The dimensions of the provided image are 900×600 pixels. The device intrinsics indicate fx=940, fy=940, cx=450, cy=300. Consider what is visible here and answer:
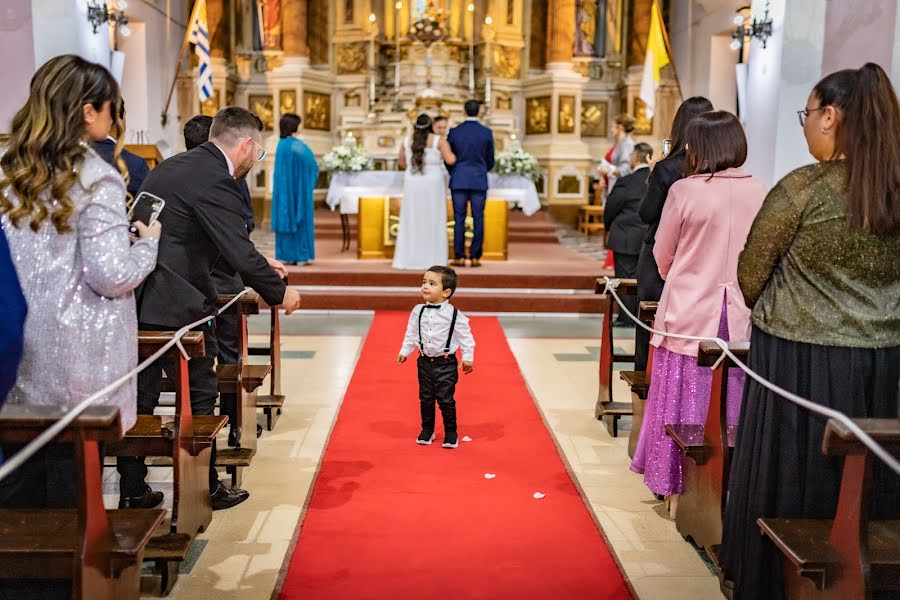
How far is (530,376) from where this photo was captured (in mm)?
6836

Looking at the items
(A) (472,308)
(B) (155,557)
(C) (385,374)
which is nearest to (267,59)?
(A) (472,308)

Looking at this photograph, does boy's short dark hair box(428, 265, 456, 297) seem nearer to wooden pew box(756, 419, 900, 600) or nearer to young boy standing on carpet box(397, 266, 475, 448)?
young boy standing on carpet box(397, 266, 475, 448)

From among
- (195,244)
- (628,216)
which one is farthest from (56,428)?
(628,216)

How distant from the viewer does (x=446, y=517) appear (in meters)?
4.02

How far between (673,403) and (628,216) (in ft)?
14.0

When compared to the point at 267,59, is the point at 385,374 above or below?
below

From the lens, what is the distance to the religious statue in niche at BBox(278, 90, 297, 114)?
16328 mm

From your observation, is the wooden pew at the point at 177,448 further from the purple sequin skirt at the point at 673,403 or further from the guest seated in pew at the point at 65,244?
the purple sequin skirt at the point at 673,403

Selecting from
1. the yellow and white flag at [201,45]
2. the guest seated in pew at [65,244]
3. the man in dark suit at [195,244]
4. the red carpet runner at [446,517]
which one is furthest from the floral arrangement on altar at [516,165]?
the guest seated in pew at [65,244]

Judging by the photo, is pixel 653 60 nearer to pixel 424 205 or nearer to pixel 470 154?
pixel 470 154

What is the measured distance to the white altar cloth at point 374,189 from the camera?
1170cm

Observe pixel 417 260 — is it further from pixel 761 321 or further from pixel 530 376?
pixel 761 321

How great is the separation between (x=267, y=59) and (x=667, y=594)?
49.5 feet

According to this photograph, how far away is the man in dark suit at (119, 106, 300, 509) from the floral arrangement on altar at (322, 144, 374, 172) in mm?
7942
